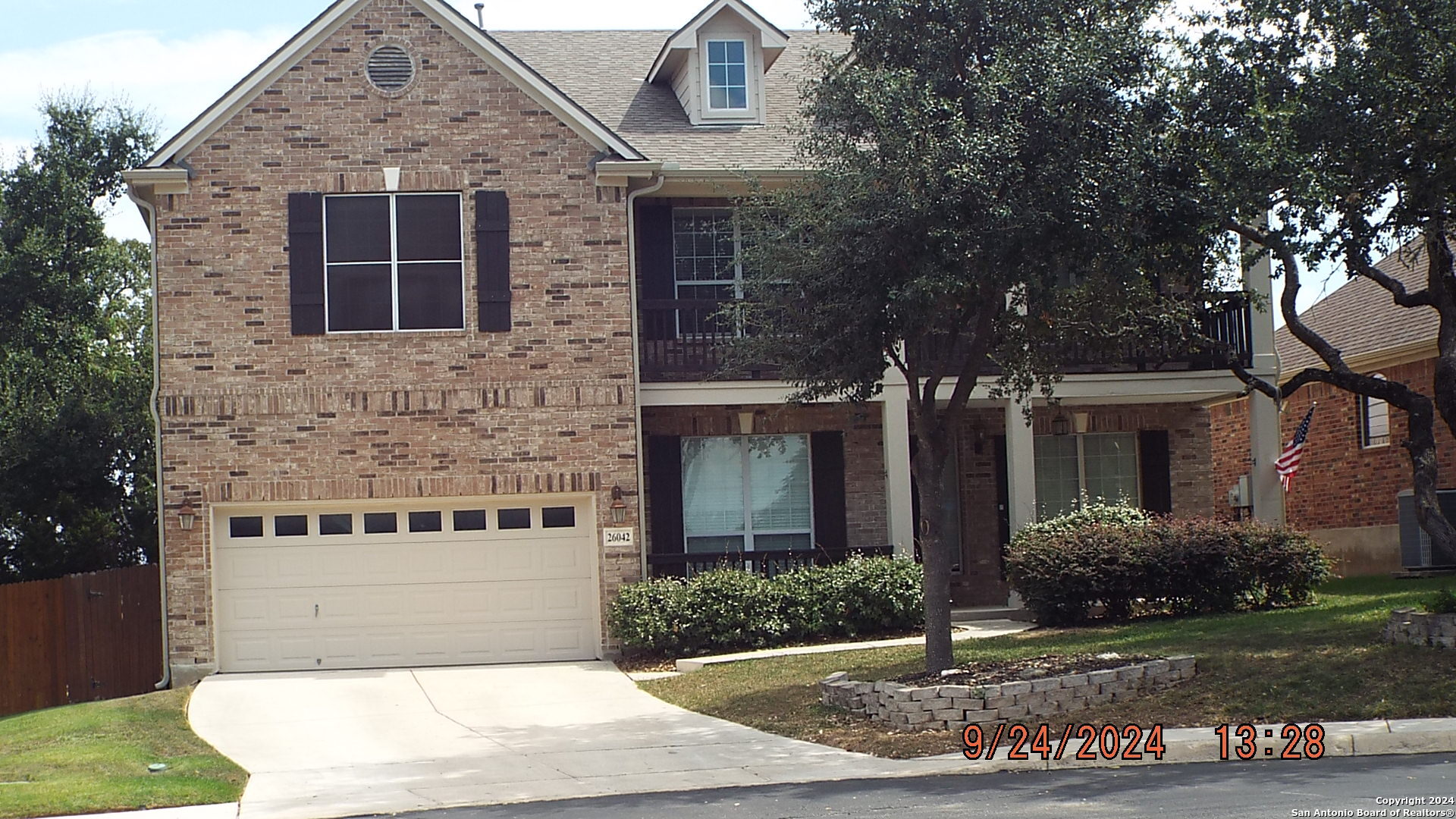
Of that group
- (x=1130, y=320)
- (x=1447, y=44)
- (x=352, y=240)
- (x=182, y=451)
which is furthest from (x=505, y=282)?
(x=1447, y=44)

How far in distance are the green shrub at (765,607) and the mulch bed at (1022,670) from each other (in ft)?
14.1

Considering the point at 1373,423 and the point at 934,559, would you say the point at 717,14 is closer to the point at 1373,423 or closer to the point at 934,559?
the point at 934,559

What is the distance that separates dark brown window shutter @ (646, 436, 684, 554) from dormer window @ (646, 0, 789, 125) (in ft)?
15.5

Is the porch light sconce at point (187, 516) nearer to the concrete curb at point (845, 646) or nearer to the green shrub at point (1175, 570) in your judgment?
the concrete curb at point (845, 646)

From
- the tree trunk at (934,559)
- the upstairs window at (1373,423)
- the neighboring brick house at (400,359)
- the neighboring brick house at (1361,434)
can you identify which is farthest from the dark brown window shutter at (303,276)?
the upstairs window at (1373,423)

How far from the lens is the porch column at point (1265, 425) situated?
2005cm

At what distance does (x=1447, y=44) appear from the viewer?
12492 mm

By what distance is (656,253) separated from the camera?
65.0 ft

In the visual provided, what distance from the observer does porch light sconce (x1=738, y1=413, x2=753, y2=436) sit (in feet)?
65.9

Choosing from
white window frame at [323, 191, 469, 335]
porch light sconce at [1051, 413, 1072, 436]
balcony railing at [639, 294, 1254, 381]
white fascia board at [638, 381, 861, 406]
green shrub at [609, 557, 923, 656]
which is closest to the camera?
green shrub at [609, 557, 923, 656]

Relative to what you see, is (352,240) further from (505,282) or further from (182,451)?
(182,451)

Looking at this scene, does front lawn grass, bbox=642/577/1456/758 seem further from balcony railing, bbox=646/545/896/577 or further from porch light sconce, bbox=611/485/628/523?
porch light sconce, bbox=611/485/628/523

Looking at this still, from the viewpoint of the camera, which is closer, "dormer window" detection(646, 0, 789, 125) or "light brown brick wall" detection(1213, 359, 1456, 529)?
"dormer window" detection(646, 0, 789, 125)
